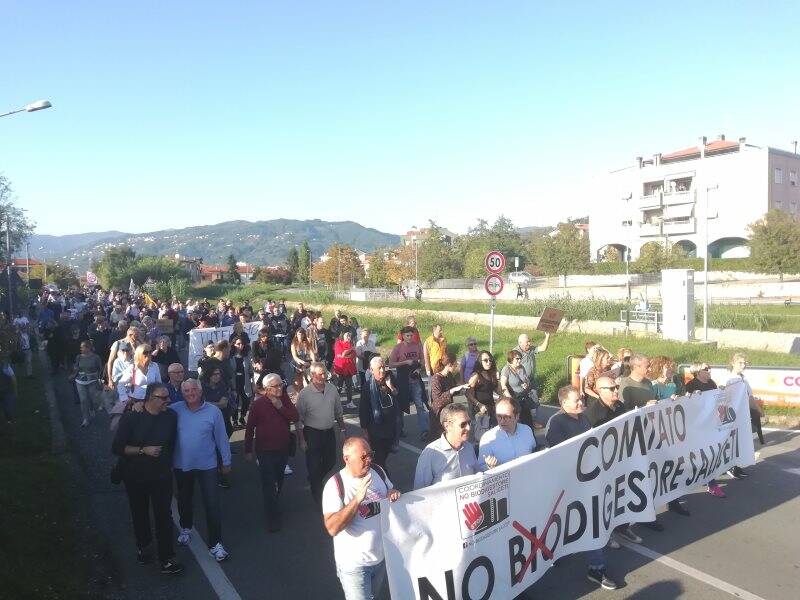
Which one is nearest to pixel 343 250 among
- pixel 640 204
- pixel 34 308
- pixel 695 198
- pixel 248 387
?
pixel 640 204

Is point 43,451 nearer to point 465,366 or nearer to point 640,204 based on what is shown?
point 465,366

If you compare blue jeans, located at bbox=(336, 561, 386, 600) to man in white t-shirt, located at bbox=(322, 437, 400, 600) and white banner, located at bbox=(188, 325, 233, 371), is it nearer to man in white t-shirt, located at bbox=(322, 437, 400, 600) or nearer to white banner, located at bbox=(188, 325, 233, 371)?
man in white t-shirt, located at bbox=(322, 437, 400, 600)

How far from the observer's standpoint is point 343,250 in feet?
276

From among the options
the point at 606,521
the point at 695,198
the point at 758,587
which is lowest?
the point at 758,587

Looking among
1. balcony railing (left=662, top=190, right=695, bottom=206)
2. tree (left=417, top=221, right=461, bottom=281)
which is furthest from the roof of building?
tree (left=417, top=221, right=461, bottom=281)

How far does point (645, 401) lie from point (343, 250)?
77602 mm

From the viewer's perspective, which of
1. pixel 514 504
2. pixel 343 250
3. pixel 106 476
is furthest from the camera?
pixel 343 250

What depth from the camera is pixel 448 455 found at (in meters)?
4.92

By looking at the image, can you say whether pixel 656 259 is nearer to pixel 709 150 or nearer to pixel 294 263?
pixel 709 150

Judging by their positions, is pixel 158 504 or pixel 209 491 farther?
pixel 209 491

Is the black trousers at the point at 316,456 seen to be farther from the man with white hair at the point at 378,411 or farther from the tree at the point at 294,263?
the tree at the point at 294,263

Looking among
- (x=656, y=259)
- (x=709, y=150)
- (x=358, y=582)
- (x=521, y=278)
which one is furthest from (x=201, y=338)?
(x=709, y=150)

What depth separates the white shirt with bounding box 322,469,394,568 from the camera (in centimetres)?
408

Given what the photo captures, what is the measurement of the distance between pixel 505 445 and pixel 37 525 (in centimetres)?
473
